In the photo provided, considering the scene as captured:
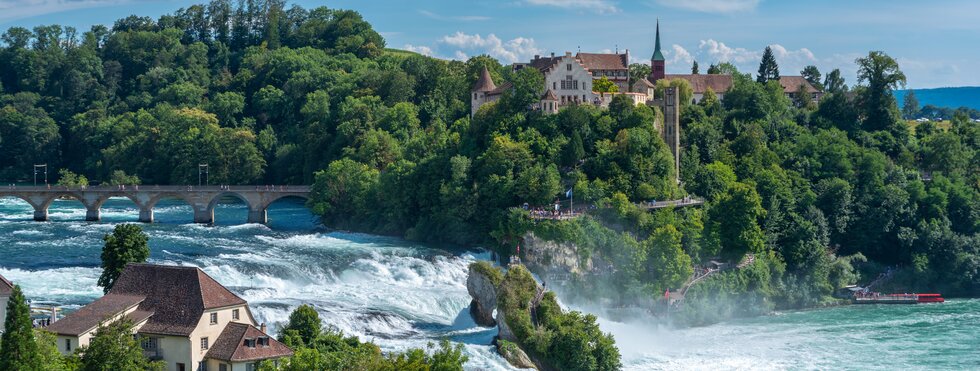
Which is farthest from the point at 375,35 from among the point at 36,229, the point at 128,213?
the point at 36,229

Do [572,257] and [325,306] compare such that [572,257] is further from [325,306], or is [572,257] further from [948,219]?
[948,219]

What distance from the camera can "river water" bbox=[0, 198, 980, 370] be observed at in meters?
70.6

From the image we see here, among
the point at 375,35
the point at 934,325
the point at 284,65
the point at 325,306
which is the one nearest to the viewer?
the point at 325,306

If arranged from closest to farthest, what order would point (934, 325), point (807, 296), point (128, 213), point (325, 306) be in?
point (325, 306) < point (934, 325) < point (807, 296) < point (128, 213)

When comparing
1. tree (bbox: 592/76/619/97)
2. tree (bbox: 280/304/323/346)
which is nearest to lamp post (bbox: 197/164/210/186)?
tree (bbox: 592/76/619/97)

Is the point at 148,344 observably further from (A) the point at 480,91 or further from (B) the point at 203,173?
(B) the point at 203,173

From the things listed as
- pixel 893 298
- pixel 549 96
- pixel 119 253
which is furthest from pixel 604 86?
pixel 119 253

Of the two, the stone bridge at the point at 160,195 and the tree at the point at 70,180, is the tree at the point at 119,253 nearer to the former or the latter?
the stone bridge at the point at 160,195

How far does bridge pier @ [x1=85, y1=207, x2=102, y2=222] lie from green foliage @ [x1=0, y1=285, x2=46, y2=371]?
240ft

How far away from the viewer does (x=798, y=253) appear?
97375 mm

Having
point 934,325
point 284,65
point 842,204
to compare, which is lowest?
point 934,325

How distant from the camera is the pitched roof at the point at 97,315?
5122 centimetres

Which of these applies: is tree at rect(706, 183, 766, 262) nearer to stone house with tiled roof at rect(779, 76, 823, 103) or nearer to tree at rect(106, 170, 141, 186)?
stone house with tiled roof at rect(779, 76, 823, 103)

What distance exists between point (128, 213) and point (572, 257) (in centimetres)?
5482
